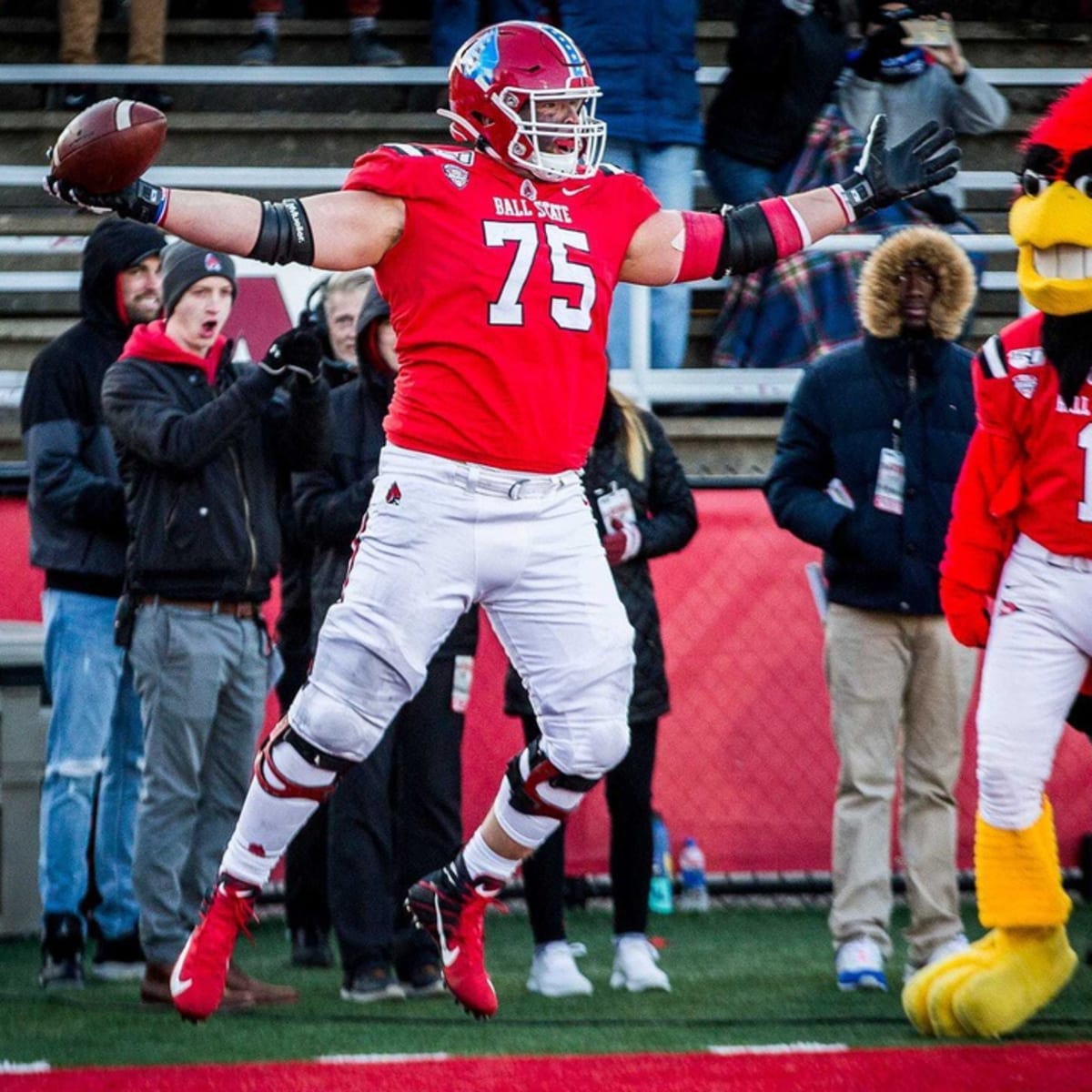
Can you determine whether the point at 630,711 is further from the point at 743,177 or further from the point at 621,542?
the point at 743,177

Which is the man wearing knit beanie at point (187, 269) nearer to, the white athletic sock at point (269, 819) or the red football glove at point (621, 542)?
the red football glove at point (621, 542)

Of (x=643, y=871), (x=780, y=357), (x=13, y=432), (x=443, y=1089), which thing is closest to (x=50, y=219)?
(x=13, y=432)

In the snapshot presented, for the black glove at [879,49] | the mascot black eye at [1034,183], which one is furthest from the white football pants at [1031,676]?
the black glove at [879,49]

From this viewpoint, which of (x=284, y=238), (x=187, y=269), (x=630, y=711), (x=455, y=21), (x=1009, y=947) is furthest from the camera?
(x=455, y=21)

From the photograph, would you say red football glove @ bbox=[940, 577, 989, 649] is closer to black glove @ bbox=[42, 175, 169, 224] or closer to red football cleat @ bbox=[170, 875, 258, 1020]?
red football cleat @ bbox=[170, 875, 258, 1020]

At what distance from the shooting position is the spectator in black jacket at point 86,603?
6.17 meters

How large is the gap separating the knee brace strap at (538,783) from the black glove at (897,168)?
1392 millimetres

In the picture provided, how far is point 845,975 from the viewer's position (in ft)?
20.0

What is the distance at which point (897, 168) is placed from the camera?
4.73 m

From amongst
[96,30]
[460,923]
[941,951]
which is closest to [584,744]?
[460,923]

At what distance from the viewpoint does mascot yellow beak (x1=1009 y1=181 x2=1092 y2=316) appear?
510 cm

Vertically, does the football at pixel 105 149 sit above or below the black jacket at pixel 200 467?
above

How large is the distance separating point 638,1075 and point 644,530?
1.95 m

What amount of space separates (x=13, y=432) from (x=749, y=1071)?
4723mm
